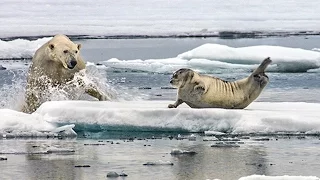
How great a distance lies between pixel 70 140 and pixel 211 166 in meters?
1.76

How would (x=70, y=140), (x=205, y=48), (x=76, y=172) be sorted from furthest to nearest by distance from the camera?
(x=205, y=48)
(x=70, y=140)
(x=76, y=172)

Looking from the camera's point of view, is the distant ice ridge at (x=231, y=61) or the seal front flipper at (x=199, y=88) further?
the distant ice ridge at (x=231, y=61)

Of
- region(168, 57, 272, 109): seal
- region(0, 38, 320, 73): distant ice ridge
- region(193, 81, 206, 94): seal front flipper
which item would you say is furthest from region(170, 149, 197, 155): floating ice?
region(0, 38, 320, 73): distant ice ridge

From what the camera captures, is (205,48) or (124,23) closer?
(205,48)

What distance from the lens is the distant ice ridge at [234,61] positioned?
15.8 m

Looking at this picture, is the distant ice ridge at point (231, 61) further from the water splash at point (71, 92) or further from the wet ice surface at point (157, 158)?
the wet ice surface at point (157, 158)

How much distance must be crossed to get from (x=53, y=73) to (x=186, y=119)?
2210 mm

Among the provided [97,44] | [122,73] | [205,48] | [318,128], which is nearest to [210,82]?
[318,128]

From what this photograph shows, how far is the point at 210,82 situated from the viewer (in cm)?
878

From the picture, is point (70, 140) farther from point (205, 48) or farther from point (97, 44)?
point (97, 44)

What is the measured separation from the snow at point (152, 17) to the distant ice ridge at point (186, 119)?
13.3 meters

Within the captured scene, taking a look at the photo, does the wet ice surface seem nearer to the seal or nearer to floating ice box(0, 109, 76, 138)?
floating ice box(0, 109, 76, 138)

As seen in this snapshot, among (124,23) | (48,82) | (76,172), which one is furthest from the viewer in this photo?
(124,23)

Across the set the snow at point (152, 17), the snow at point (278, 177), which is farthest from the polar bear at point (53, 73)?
the snow at point (152, 17)
